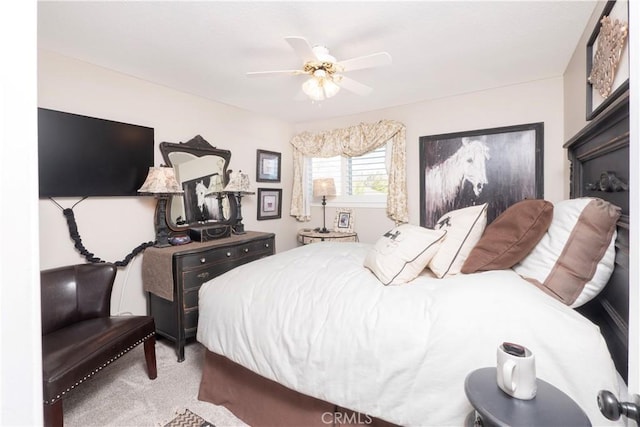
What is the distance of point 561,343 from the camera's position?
3.29ft

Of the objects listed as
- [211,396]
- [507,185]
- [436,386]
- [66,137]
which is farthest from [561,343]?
[66,137]

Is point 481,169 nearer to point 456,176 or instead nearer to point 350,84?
point 456,176

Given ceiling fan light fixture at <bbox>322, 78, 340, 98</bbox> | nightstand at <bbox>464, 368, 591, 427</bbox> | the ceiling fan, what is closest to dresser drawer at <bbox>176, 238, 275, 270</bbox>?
the ceiling fan

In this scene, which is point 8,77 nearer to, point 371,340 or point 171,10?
point 371,340

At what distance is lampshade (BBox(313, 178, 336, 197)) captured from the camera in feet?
13.0

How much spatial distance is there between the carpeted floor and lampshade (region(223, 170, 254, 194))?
1.73 meters

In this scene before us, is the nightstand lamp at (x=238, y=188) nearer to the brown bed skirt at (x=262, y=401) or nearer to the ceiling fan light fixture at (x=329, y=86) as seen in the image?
the ceiling fan light fixture at (x=329, y=86)

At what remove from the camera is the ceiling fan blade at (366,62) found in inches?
72.8

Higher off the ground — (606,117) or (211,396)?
(606,117)

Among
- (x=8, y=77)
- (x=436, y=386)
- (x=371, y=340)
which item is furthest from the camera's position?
(x=371, y=340)

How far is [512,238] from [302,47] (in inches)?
61.7

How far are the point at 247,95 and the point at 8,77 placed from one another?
3003 mm

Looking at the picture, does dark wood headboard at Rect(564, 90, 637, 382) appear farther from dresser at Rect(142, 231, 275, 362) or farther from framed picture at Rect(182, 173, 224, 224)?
framed picture at Rect(182, 173, 224, 224)

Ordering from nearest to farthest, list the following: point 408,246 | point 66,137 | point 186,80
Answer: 1. point 408,246
2. point 66,137
3. point 186,80
